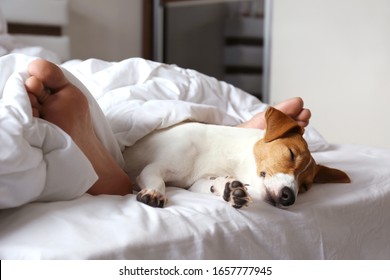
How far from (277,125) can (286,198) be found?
0.65 feet

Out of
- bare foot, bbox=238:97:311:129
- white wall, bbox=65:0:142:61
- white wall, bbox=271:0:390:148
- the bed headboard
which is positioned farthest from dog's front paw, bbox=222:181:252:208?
white wall, bbox=65:0:142:61

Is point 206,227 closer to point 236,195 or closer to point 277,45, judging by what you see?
point 236,195

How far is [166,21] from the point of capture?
4.17m

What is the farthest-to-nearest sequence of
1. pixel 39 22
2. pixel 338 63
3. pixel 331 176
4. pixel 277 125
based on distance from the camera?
pixel 39 22
pixel 338 63
pixel 331 176
pixel 277 125

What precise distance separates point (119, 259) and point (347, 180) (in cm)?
75

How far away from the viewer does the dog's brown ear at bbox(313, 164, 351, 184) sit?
4.72 feet

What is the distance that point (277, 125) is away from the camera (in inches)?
52.0

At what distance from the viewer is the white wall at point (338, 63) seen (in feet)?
9.68

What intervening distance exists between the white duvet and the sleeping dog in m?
0.03

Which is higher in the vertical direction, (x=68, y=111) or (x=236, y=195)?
(x=68, y=111)

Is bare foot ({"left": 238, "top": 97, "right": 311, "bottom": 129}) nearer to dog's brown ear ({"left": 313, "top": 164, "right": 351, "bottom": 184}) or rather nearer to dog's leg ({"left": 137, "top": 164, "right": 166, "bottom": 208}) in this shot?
dog's brown ear ({"left": 313, "top": 164, "right": 351, "bottom": 184})

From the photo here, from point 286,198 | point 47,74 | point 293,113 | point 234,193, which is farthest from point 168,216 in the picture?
point 293,113

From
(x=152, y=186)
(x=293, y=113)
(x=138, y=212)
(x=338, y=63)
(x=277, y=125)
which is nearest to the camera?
(x=138, y=212)

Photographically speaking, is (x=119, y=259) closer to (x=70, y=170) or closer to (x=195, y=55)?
(x=70, y=170)
